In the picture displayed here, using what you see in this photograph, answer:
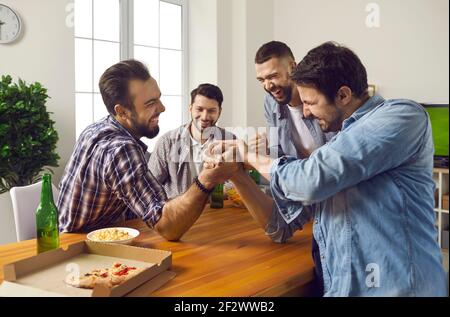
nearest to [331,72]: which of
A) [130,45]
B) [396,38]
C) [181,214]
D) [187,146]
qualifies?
[181,214]

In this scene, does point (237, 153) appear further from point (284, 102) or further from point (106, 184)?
point (284, 102)

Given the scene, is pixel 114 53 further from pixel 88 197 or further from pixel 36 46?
pixel 88 197

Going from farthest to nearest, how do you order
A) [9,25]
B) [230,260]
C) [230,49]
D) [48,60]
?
1. [230,49]
2. [48,60]
3. [9,25]
4. [230,260]

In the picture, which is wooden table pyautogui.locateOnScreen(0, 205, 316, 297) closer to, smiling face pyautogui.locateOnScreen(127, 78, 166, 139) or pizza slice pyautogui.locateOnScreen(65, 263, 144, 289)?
pizza slice pyautogui.locateOnScreen(65, 263, 144, 289)

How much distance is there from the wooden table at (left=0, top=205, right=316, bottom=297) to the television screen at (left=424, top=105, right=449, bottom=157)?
1.91m

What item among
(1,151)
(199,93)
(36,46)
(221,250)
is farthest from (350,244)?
(36,46)

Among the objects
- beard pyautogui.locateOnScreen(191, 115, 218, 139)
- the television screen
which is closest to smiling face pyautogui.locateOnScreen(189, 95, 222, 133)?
beard pyautogui.locateOnScreen(191, 115, 218, 139)

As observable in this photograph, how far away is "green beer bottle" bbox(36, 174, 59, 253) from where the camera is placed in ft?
4.51

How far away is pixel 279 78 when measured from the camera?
2322mm

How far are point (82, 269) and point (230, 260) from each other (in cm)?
41

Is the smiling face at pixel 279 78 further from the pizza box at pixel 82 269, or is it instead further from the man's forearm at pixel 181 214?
the pizza box at pixel 82 269

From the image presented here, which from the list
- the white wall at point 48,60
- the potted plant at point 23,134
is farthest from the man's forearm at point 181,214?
the white wall at point 48,60
